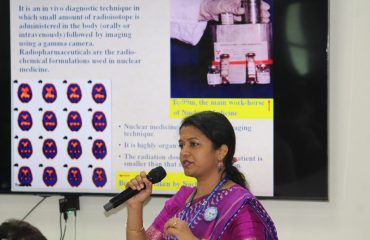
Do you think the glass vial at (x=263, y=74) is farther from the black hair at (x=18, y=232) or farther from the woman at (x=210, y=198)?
the black hair at (x=18, y=232)

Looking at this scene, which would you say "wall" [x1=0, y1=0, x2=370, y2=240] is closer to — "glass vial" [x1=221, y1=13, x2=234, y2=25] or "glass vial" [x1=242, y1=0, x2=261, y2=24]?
"glass vial" [x1=242, y1=0, x2=261, y2=24]

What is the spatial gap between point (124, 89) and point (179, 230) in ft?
4.55

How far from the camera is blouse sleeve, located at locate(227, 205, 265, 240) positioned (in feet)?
7.44

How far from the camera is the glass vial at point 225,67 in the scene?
3344 millimetres

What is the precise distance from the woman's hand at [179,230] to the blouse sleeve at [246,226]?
165 mm

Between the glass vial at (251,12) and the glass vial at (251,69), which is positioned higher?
the glass vial at (251,12)

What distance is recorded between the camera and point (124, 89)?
3.46 metres

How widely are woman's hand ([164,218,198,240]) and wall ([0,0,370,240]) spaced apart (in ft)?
4.08

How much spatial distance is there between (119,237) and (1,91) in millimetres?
1092

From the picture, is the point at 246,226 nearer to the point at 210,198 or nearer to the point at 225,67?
the point at 210,198

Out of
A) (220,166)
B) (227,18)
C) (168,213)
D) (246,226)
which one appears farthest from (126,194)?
(227,18)

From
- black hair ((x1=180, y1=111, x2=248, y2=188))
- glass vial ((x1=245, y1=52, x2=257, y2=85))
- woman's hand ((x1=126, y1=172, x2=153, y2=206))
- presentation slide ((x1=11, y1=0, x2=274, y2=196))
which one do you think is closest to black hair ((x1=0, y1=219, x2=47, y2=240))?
woman's hand ((x1=126, y1=172, x2=153, y2=206))

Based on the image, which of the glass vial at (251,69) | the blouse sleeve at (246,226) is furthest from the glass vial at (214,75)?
the blouse sleeve at (246,226)

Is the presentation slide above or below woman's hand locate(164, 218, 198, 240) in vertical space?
above
